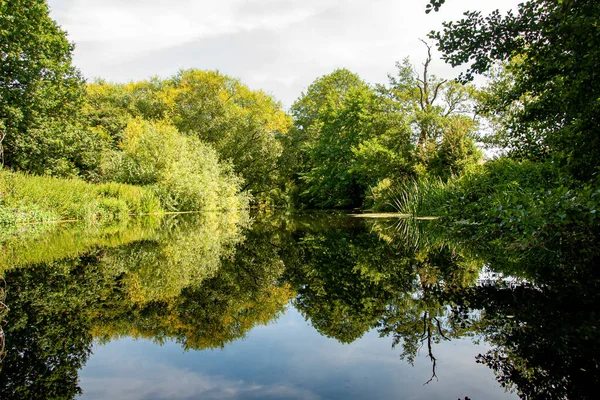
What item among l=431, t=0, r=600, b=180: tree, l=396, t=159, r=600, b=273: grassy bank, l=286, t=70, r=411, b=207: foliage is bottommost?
l=396, t=159, r=600, b=273: grassy bank

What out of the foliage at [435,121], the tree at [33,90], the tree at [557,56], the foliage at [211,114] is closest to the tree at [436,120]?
the foliage at [435,121]

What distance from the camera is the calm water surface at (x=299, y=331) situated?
2.17 meters

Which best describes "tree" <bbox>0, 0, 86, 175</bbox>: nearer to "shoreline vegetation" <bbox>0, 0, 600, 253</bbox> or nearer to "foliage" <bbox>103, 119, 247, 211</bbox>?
"shoreline vegetation" <bbox>0, 0, 600, 253</bbox>

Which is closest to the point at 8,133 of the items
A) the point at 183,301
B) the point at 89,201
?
the point at 89,201

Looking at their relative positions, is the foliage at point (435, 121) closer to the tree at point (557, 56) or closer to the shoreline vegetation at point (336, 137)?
the shoreline vegetation at point (336, 137)

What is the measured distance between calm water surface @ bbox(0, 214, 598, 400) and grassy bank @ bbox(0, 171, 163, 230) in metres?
9.71

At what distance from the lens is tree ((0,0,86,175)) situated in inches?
794

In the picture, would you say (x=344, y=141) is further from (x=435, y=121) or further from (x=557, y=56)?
(x=557, y=56)

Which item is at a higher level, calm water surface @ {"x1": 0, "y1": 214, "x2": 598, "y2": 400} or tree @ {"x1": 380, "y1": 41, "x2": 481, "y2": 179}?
tree @ {"x1": 380, "y1": 41, "x2": 481, "y2": 179}

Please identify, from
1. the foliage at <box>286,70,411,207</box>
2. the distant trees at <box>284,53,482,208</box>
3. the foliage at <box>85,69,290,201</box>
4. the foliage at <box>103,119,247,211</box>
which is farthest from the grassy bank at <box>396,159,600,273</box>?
the foliage at <box>85,69,290,201</box>

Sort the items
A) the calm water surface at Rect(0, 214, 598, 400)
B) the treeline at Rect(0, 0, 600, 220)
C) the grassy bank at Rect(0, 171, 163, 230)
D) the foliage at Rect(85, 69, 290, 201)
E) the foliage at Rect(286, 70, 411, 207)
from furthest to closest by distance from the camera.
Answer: the foliage at Rect(85, 69, 290, 201), the foliage at Rect(286, 70, 411, 207), the grassy bank at Rect(0, 171, 163, 230), the treeline at Rect(0, 0, 600, 220), the calm water surface at Rect(0, 214, 598, 400)

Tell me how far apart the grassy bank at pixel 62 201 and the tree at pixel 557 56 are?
47.5ft

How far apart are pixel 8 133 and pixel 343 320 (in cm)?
2323

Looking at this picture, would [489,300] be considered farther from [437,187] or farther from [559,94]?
[437,187]
